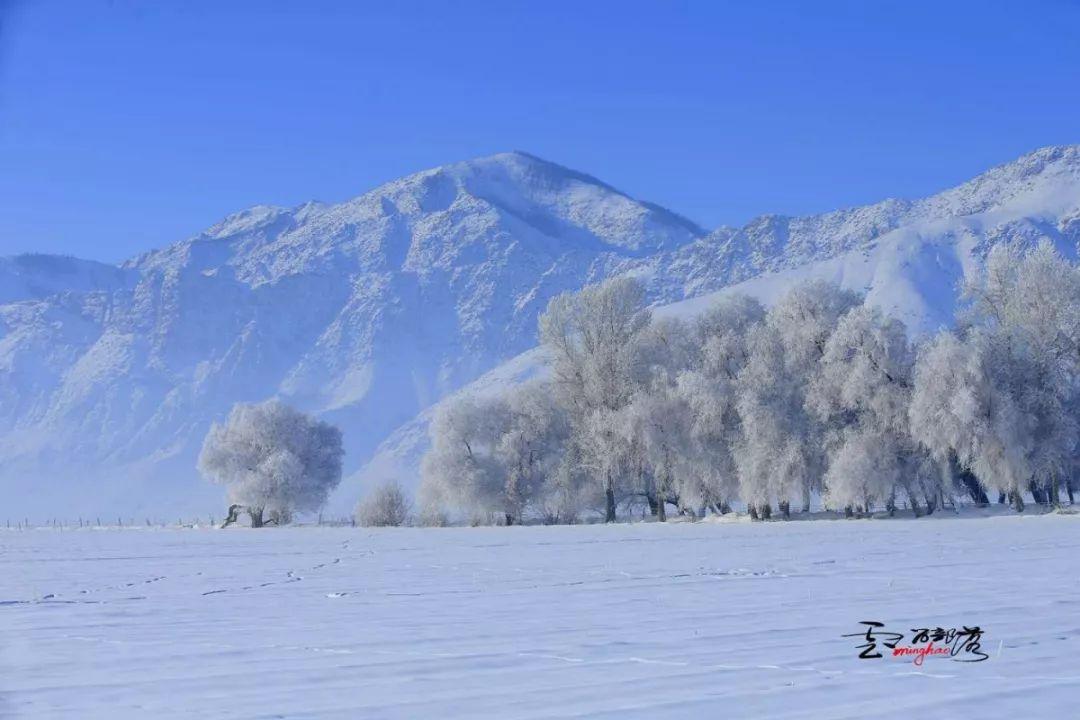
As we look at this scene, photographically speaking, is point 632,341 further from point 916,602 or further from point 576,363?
point 916,602

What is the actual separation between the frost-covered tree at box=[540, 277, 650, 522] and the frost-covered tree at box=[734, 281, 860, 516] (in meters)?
7.39

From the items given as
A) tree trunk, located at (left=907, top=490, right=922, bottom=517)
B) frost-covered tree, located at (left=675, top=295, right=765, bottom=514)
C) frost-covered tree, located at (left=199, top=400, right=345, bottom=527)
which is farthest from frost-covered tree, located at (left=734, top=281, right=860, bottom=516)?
frost-covered tree, located at (left=199, top=400, right=345, bottom=527)

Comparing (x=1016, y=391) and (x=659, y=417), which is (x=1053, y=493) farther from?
(x=659, y=417)

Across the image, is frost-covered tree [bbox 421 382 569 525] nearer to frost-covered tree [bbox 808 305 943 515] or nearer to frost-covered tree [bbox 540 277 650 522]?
frost-covered tree [bbox 540 277 650 522]

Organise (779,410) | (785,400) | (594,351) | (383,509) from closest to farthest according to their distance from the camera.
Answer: (779,410)
(785,400)
(594,351)
(383,509)

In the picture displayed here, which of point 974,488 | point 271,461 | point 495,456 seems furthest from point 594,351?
point 271,461

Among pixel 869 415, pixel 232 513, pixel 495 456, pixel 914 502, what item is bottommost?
pixel 914 502

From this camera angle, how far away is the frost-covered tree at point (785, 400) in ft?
194

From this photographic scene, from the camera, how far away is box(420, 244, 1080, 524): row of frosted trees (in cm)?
5600

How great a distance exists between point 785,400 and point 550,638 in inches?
1824

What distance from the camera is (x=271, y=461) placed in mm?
80312

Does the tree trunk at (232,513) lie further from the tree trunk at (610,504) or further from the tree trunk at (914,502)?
the tree trunk at (914,502)

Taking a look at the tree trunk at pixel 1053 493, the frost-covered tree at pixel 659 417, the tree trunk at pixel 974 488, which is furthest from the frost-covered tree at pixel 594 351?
the tree trunk at pixel 1053 493

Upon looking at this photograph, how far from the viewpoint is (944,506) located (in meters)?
65.0
